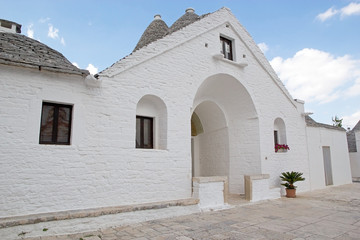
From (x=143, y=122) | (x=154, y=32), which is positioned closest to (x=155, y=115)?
(x=143, y=122)

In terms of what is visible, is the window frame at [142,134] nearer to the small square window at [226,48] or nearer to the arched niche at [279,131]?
the small square window at [226,48]

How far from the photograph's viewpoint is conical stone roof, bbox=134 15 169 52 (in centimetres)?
1070

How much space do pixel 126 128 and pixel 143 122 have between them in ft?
3.04

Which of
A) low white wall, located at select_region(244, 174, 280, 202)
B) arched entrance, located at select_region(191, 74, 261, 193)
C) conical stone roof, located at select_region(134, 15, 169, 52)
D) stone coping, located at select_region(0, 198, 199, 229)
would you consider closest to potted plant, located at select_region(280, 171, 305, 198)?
low white wall, located at select_region(244, 174, 280, 202)

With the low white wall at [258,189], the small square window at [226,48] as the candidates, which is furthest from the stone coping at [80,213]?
the small square window at [226,48]

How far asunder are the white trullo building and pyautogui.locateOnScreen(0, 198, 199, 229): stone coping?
141 millimetres

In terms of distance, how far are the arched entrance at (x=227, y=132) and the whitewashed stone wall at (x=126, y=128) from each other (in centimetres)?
4

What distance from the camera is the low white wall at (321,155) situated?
11469mm

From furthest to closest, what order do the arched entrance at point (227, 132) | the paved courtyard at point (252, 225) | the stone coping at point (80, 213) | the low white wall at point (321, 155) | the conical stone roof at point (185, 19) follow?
the low white wall at point (321, 155)
the conical stone roof at point (185, 19)
the arched entrance at point (227, 132)
the paved courtyard at point (252, 225)
the stone coping at point (80, 213)

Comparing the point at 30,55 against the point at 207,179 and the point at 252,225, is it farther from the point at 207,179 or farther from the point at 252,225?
the point at 252,225

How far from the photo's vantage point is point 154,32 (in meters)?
11.2

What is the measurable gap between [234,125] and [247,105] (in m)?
1.03

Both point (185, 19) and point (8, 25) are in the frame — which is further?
point (185, 19)

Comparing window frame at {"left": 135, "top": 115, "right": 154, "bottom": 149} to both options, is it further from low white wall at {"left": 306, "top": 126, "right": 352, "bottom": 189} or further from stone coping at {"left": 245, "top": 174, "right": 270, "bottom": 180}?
low white wall at {"left": 306, "top": 126, "right": 352, "bottom": 189}
